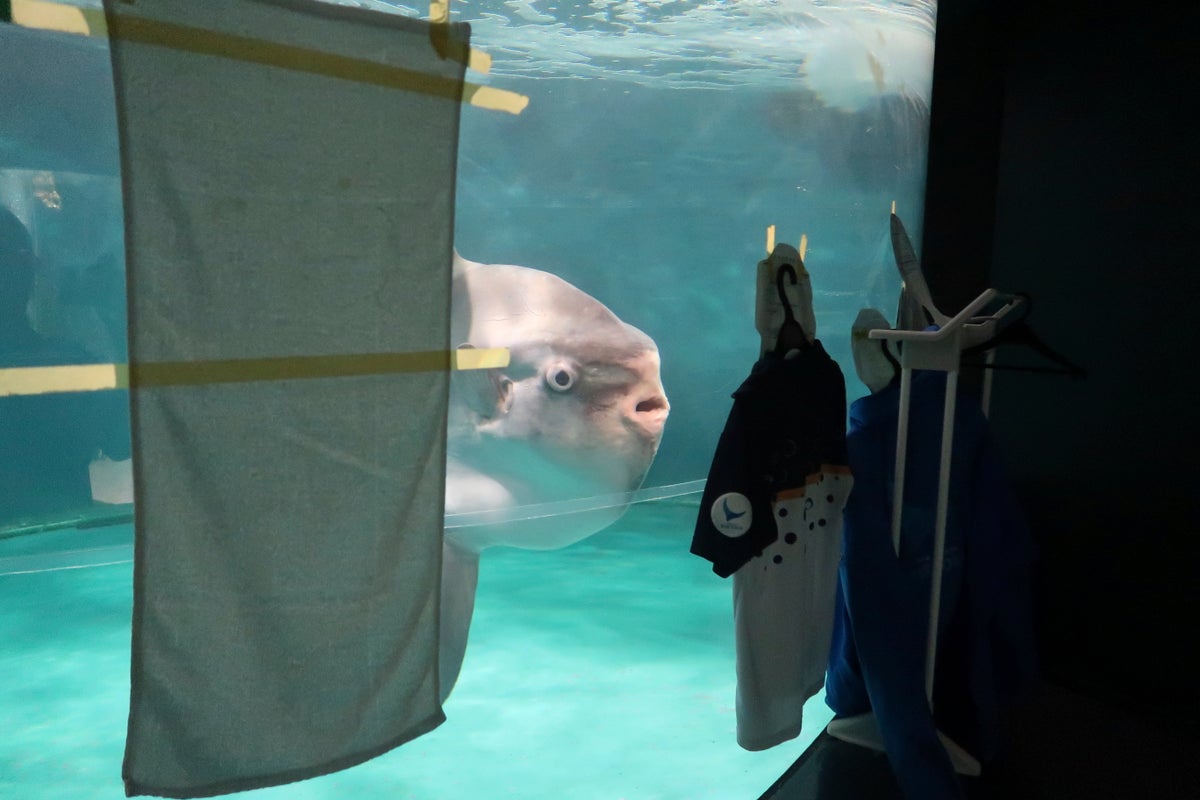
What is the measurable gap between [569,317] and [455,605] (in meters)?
0.99

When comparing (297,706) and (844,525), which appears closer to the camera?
(297,706)

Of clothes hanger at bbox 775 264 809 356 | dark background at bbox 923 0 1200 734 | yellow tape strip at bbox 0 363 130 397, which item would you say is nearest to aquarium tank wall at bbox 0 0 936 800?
yellow tape strip at bbox 0 363 130 397

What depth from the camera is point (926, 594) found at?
2.51 meters

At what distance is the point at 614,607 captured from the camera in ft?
17.4

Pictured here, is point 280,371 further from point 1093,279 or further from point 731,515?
point 1093,279

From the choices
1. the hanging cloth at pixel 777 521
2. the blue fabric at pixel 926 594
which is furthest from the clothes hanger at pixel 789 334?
the blue fabric at pixel 926 594

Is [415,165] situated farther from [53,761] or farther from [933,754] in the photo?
[53,761]

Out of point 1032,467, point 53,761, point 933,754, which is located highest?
point 1032,467

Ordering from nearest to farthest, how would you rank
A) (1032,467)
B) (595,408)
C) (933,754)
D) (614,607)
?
(933,754)
(595,408)
(1032,467)
(614,607)

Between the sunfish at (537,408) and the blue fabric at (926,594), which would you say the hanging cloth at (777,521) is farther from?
the sunfish at (537,408)

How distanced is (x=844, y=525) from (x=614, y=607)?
313cm

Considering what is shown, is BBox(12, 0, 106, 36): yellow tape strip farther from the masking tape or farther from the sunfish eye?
the sunfish eye

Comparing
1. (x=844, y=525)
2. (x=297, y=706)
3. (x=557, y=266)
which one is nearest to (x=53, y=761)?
(x=297, y=706)

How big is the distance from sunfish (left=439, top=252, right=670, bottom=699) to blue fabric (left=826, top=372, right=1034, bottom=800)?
28.6 inches
